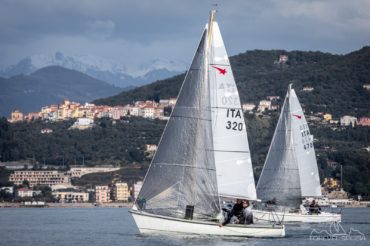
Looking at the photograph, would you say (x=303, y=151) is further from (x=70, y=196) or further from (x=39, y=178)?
(x=39, y=178)

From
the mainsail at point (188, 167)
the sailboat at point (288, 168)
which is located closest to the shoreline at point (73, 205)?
the sailboat at point (288, 168)

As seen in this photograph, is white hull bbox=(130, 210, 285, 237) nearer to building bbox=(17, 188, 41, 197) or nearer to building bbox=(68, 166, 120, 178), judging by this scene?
building bbox=(17, 188, 41, 197)

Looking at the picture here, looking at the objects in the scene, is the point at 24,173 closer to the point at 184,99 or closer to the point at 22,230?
the point at 22,230

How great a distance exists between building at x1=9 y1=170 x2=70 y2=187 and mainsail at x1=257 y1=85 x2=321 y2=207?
340 ft

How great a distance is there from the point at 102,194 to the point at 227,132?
110969 millimetres

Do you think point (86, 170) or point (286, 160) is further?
point (86, 170)

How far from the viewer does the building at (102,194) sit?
502 ft

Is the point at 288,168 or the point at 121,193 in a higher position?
the point at 288,168

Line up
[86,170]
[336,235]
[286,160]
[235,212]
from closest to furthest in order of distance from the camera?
[235,212], [336,235], [286,160], [86,170]

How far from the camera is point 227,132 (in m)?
44.7

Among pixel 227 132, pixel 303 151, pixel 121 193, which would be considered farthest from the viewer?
pixel 121 193

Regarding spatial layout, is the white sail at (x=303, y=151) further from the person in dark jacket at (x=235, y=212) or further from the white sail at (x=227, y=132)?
the person in dark jacket at (x=235, y=212)

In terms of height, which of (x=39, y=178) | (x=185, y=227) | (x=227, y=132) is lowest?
(x=185, y=227)

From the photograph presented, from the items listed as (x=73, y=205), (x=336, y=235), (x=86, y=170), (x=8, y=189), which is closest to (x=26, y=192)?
(x=8, y=189)
